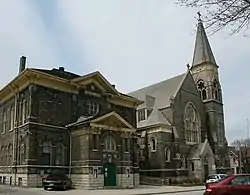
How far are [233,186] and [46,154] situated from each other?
22.7 metres

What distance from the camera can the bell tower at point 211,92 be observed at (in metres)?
54.6

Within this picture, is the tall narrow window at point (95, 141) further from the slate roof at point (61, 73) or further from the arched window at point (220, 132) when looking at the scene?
the arched window at point (220, 132)

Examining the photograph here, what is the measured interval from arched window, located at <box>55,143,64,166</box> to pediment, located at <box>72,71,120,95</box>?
7.08m

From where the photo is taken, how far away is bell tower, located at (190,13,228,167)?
54.6m

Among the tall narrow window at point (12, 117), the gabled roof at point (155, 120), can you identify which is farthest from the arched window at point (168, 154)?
the tall narrow window at point (12, 117)

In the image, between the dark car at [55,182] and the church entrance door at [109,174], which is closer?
the dark car at [55,182]

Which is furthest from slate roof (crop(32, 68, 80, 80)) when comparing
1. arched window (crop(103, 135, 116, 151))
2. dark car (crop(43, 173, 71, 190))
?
dark car (crop(43, 173, 71, 190))

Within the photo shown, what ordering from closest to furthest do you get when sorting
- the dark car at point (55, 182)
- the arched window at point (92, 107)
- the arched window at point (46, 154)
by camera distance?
the dark car at point (55, 182) < the arched window at point (46, 154) < the arched window at point (92, 107)

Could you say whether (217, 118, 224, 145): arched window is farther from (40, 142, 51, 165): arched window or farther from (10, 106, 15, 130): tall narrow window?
(10, 106, 15, 130): tall narrow window

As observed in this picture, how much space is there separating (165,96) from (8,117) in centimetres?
2443

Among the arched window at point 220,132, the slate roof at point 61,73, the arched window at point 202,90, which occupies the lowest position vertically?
the arched window at point 220,132

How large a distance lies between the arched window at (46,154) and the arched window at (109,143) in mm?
5617

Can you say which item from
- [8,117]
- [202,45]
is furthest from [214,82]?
[8,117]

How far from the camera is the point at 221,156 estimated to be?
54875 millimetres
